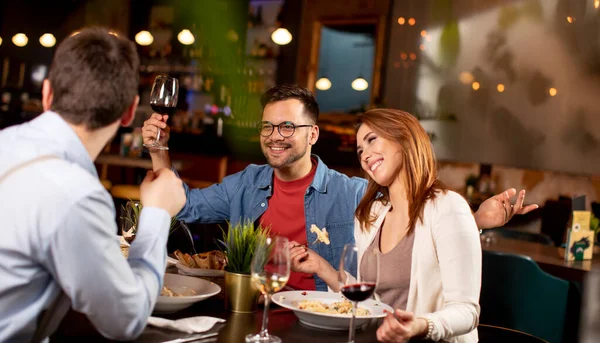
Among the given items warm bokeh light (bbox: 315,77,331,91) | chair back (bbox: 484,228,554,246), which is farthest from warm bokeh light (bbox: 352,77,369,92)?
chair back (bbox: 484,228,554,246)

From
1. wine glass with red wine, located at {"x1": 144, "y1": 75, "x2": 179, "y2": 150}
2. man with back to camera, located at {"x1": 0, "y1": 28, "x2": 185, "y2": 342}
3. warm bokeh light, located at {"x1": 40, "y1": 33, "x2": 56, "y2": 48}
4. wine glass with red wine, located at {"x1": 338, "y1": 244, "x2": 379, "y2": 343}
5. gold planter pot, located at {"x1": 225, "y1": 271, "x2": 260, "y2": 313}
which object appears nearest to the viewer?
man with back to camera, located at {"x1": 0, "y1": 28, "x2": 185, "y2": 342}

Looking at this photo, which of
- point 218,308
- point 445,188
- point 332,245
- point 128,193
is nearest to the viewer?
point 218,308

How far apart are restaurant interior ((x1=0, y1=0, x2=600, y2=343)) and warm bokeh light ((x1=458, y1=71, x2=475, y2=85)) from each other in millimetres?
17

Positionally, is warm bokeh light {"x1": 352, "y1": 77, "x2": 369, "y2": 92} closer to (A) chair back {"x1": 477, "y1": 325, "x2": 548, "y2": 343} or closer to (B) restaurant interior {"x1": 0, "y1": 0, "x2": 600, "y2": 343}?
(B) restaurant interior {"x1": 0, "y1": 0, "x2": 600, "y2": 343}

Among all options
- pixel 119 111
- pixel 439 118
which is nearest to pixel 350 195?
pixel 119 111

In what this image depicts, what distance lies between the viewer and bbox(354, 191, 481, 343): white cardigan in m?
1.92

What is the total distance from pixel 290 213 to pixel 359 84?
460 cm

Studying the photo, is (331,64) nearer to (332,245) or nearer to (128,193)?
(128,193)

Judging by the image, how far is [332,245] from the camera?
2.78 metres

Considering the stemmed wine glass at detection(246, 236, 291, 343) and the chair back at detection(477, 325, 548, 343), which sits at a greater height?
the stemmed wine glass at detection(246, 236, 291, 343)

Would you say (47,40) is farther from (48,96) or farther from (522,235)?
(48,96)

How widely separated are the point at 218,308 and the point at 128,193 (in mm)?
4534

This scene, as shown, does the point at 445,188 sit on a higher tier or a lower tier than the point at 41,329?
higher

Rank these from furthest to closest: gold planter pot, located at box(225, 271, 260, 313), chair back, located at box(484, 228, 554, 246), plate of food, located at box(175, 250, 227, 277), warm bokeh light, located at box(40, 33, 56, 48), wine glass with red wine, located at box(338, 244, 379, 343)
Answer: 1. warm bokeh light, located at box(40, 33, 56, 48)
2. chair back, located at box(484, 228, 554, 246)
3. plate of food, located at box(175, 250, 227, 277)
4. gold planter pot, located at box(225, 271, 260, 313)
5. wine glass with red wine, located at box(338, 244, 379, 343)
